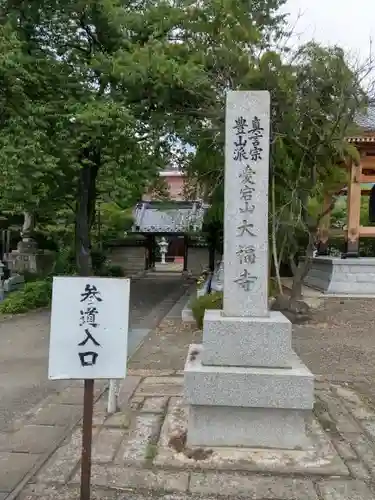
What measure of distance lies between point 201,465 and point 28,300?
9.08m

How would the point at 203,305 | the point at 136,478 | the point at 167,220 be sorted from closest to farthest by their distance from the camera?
the point at 136,478 → the point at 203,305 → the point at 167,220

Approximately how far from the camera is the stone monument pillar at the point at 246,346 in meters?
3.67

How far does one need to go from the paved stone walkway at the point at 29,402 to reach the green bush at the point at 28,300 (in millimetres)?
1337

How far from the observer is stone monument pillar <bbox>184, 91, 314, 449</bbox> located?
12.0 ft

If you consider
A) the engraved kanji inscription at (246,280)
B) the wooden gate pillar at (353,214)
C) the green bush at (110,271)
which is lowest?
the green bush at (110,271)

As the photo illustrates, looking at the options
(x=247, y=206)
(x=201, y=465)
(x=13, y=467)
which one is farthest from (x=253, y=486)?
(x=247, y=206)

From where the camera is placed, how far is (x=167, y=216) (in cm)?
2628

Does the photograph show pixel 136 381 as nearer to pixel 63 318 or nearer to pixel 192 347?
pixel 192 347

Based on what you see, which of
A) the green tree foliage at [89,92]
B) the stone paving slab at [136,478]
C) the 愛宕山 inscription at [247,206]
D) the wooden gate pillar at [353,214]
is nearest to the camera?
the stone paving slab at [136,478]

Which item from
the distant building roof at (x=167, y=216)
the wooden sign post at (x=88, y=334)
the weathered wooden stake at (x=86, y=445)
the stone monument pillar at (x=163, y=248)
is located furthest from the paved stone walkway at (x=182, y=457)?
the stone monument pillar at (x=163, y=248)

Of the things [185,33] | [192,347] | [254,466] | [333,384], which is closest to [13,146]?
[185,33]

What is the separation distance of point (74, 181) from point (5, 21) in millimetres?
3857

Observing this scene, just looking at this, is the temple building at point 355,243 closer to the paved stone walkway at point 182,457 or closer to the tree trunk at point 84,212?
the tree trunk at point 84,212

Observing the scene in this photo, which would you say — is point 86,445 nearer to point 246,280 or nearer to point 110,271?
point 246,280
